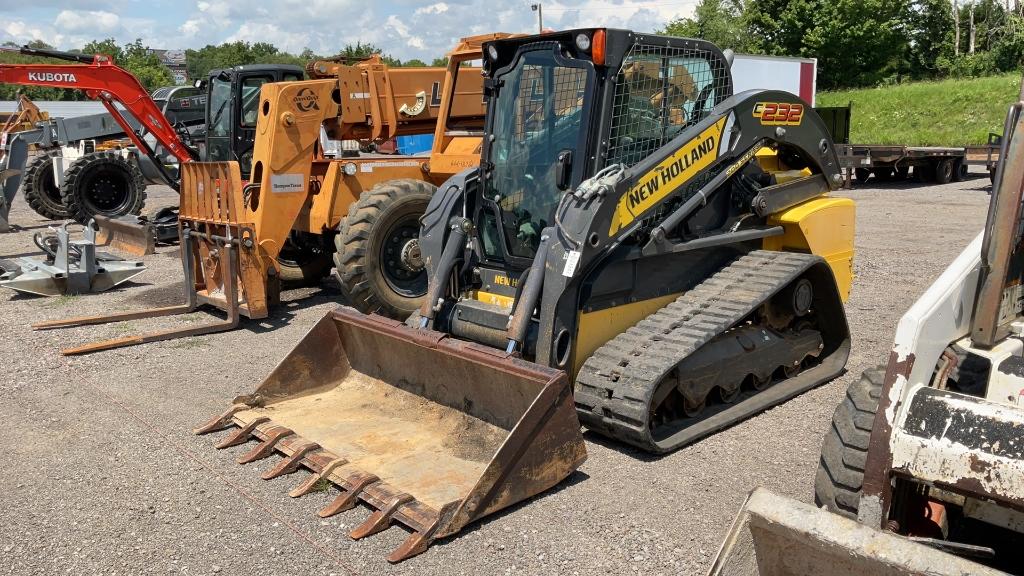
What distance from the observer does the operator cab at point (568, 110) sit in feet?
16.9

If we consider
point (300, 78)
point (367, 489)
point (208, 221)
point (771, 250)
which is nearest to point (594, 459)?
point (367, 489)

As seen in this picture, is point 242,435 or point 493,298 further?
point 493,298

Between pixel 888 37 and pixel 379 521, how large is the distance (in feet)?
149

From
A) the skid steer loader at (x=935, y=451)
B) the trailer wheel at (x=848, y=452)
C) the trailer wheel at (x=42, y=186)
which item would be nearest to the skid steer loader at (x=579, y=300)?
the trailer wheel at (x=848, y=452)

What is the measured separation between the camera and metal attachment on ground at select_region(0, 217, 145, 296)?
9.73 metres

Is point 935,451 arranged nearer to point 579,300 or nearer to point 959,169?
point 579,300

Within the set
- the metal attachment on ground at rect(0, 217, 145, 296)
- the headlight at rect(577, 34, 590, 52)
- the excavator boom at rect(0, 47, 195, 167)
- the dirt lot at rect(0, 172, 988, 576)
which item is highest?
the excavator boom at rect(0, 47, 195, 167)

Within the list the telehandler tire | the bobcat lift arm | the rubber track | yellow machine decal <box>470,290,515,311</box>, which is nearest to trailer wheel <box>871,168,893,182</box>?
the bobcat lift arm

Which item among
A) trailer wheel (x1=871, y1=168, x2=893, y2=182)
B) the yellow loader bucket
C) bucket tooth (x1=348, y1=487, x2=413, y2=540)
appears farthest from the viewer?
trailer wheel (x1=871, y1=168, x2=893, y2=182)

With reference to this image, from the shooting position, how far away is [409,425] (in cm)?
496

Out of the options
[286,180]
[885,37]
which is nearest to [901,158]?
[286,180]

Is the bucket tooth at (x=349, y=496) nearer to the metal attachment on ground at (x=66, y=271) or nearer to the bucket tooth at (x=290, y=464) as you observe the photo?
the bucket tooth at (x=290, y=464)

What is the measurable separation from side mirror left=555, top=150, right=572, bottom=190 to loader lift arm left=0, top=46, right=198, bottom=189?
28.4ft

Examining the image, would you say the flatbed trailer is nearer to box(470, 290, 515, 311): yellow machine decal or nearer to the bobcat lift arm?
the bobcat lift arm
